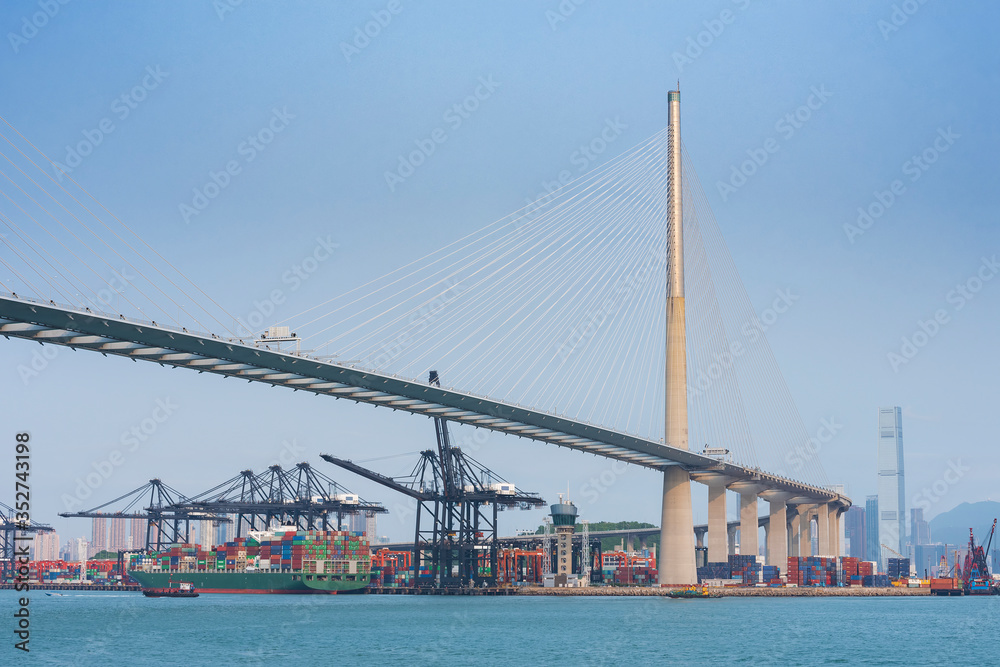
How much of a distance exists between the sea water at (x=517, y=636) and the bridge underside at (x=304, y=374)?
10.5 m

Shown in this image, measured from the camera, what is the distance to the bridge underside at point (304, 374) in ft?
140

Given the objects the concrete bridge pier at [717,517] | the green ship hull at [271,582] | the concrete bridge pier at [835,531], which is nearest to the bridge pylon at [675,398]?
the concrete bridge pier at [717,517]

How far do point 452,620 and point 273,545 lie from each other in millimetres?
65969

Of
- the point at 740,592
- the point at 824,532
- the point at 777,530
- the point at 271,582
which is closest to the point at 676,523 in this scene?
the point at 740,592

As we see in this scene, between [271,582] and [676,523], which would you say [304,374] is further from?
[271,582]

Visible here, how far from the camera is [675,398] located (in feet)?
262

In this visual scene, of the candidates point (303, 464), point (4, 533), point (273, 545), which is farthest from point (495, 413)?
point (4, 533)

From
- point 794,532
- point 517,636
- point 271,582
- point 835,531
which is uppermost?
point 835,531

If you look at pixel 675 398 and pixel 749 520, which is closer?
pixel 675 398

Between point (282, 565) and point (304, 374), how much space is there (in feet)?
238

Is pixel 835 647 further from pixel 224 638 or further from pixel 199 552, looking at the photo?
pixel 199 552

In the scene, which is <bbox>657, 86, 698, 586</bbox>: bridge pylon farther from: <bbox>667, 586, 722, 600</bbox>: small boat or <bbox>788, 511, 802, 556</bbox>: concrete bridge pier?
<bbox>788, 511, 802, 556</bbox>: concrete bridge pier

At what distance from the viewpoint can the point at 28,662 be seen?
1585 inches

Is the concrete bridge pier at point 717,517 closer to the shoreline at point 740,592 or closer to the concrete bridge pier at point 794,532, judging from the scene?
the shoreline at point 740,592
